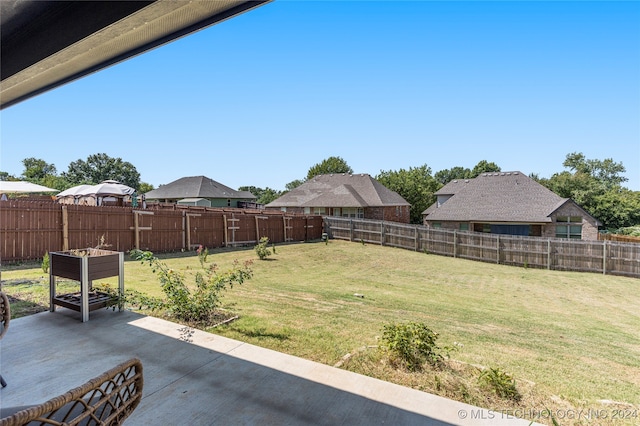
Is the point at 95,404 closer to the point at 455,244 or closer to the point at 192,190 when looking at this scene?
the point at 455,244

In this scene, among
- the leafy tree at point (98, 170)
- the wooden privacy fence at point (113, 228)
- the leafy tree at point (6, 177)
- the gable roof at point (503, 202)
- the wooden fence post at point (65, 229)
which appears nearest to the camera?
the wooden privacy fence at point (113, 228)

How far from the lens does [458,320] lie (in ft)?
20.6

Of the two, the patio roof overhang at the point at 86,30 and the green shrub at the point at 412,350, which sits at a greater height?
the patio roof overhang at the point at 86,30

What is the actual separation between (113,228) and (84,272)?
8.48 metres

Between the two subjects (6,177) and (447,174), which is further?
(447,174)

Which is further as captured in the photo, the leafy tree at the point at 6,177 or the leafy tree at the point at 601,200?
the leafy tree at the point at 6,177

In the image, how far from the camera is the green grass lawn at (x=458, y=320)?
11.1 feet

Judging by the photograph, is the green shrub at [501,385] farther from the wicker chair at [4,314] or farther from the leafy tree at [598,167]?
the leafy tree at [598,167]

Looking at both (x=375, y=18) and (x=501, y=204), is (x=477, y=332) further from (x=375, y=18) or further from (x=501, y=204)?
(x=501, y=204)

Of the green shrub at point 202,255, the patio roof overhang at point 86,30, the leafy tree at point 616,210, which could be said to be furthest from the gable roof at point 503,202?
the patio roof overhang at point 86,30

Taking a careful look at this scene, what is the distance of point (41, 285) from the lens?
668 cm

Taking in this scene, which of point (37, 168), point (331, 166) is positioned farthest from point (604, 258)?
point (37, 168)

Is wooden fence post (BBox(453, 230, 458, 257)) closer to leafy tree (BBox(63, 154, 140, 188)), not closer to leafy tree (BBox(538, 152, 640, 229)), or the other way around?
leafy tree (BBox(538, 152, 640, 229))

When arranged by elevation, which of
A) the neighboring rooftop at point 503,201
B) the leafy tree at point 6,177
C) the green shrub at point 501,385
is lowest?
the green shrub at point 501,385
